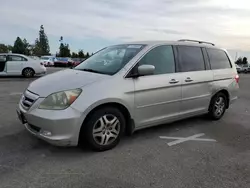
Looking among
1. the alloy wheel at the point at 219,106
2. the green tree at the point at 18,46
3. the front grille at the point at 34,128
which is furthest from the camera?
the green tree at the point at 18,46

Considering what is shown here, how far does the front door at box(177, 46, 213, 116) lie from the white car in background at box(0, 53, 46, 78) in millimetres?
11751

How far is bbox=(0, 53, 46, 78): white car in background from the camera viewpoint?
46.3 ft

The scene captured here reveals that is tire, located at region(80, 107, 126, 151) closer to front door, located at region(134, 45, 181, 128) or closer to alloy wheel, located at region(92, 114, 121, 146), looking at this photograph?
alloy wheel, located at region(92, 114, 121, 146)

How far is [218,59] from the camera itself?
580 cm

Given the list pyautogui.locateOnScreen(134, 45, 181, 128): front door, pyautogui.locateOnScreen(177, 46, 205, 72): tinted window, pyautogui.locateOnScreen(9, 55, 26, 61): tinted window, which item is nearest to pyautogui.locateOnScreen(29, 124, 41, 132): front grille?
pyautogui.locateOnScreen(134, 45, 181, 128): front door

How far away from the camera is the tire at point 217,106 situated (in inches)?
222

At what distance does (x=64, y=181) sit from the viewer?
3.02 meters

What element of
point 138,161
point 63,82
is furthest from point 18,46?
point 138,161

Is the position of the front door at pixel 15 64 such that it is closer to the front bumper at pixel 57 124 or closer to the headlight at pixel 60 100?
→ the front bumper at pixel 57 124

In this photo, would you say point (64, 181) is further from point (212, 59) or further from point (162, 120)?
point (212, 59)

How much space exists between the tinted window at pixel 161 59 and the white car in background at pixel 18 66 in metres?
11.8

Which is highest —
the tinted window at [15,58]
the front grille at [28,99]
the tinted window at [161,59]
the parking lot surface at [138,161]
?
the tinted window at [15,58]

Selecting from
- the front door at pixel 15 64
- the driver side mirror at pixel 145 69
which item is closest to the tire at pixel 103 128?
the driver side mirror at pixel 145 69

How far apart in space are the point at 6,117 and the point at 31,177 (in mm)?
2788
